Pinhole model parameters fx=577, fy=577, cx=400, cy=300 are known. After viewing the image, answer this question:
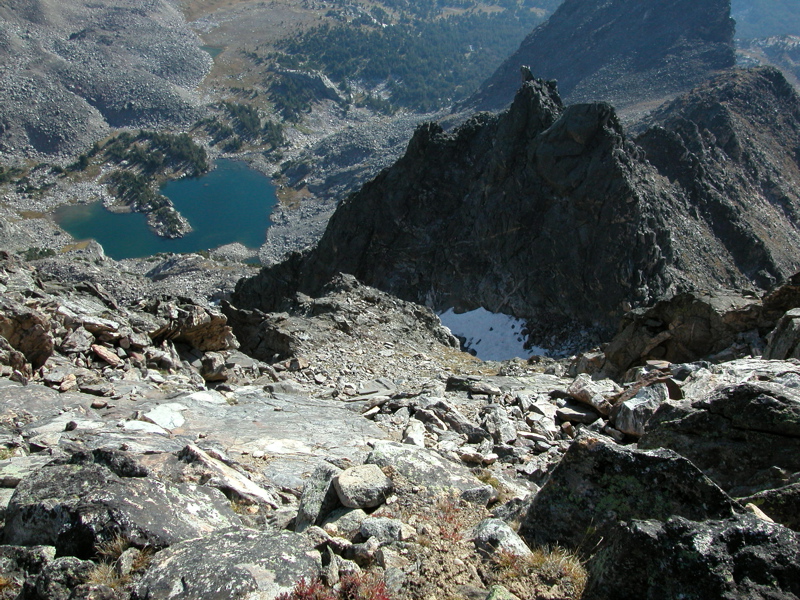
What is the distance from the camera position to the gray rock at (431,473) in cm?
782

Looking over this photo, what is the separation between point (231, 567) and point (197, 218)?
13620cm

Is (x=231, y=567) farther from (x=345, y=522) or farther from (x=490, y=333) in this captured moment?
(x=490, y=333)

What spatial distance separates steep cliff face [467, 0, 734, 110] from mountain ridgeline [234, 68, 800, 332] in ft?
A: 276

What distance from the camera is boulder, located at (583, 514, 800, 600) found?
4.46m

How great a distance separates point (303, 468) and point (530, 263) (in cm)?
4621

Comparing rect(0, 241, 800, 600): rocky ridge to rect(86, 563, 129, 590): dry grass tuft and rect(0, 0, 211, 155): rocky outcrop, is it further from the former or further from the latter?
rect(0, 0, 211, 155): rocky outcrop

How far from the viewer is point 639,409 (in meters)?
11.8

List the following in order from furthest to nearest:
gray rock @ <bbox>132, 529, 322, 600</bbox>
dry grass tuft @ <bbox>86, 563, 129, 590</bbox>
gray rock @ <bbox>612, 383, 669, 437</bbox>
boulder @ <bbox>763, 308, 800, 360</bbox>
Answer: boulder @ <bbox>763, 308, 800, 360</bbox>
gray rock @ <bbox>612, 383, 669, 437</bbox>
dry grass tuft @ <bbox>86, 563, 129, 590</bbox>
gray rock @ <bbox>132, 529, 322, 600</bbox>

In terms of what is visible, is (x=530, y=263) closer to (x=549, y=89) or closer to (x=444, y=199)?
(x=444, y=199)

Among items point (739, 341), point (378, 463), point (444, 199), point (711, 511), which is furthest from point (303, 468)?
point (444, 199)

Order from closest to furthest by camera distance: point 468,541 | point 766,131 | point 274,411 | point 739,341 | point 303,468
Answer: point 468,541 → point 303,468 → point 274,411 → point 739,341 → point 766,131

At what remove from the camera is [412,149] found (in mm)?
60219

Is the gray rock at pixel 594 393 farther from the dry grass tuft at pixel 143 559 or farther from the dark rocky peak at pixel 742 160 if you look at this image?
the dark rocky peak at pixel 742 160

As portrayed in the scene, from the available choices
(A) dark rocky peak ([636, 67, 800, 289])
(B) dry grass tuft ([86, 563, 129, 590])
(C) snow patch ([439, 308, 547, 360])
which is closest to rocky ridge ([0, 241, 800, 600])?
(B) dry grass tuft ([86, 563, 129, 590])
